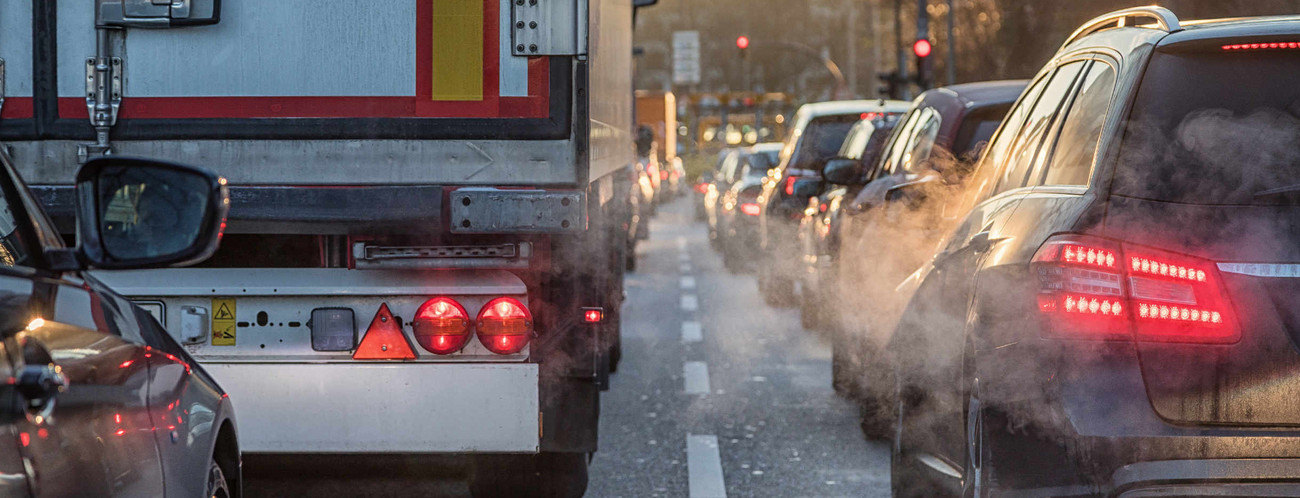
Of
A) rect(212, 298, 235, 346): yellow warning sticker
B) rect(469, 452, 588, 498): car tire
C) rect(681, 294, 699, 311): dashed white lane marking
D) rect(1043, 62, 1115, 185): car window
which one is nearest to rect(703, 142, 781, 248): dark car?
rect(681, 294, 699, 311): dashed white lane marking

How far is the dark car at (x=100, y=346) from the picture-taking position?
2.28 metres

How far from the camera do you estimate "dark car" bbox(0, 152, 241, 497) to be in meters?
2.28

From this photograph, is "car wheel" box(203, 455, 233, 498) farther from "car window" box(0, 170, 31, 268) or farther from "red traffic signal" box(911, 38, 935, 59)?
"red traffic signal" box(911, 38, 935, 59)

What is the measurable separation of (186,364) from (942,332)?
215 cm

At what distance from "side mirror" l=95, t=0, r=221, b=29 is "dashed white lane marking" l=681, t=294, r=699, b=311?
9741mm

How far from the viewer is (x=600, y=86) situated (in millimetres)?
6449

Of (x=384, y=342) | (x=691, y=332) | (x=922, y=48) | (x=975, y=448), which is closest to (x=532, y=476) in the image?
(x=384, y=342)

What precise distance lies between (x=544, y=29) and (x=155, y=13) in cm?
112

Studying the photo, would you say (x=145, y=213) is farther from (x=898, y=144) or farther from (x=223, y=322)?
(x=898, y=144)

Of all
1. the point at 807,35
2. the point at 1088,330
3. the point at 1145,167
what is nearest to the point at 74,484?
the point at 1088,330

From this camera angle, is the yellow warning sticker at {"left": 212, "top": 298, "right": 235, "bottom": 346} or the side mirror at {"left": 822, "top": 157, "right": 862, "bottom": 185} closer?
the yellow warning sticker at {"left": 212, "top": 298, "right": 235, "bottom": 346}

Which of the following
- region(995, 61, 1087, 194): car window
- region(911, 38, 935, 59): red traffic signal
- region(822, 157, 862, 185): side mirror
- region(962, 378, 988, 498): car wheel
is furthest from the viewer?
region(911, 38, 935, 59): red traffic signal

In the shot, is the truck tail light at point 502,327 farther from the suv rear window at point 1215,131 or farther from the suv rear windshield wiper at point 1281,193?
the suv rear windshield wiper at point 1281,193

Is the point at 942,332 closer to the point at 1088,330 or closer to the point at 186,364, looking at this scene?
the point at 1088,330
